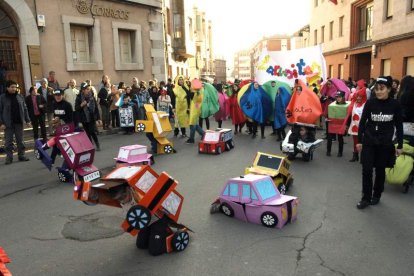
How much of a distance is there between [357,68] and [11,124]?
76.3 ft

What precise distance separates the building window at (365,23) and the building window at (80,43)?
18.0m

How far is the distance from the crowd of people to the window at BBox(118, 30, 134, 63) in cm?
243

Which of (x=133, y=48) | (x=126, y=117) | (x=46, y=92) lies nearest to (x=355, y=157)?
(x=126, y=117)

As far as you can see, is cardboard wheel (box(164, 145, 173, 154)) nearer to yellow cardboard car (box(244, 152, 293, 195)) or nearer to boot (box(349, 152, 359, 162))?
yellow cardboard car (box(244, 152, 293, 195))

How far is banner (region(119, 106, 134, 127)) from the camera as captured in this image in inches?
517

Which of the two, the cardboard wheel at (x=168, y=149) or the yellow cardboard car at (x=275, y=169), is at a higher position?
the yellow cardboard car at (x=275, y=169)

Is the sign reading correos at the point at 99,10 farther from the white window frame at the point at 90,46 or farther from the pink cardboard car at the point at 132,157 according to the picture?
the pink cardboard car at the point at 132,157

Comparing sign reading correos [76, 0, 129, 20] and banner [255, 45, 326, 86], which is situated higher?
sign reading correos [76, 0, 129, 20]

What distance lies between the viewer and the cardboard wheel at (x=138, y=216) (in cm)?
380

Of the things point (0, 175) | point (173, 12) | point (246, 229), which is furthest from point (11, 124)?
point (173, 12)

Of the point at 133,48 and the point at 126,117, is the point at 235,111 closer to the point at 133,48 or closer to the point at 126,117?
the point at 126,117

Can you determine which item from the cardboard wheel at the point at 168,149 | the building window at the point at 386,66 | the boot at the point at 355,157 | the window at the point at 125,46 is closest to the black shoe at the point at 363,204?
the boot at the point at 355,157

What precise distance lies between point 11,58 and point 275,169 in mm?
11441

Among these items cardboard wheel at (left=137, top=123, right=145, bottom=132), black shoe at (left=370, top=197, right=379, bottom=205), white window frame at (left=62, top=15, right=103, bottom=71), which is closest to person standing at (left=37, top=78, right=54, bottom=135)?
white window frame at (left=62, top=15, right=103, bottom=71)
